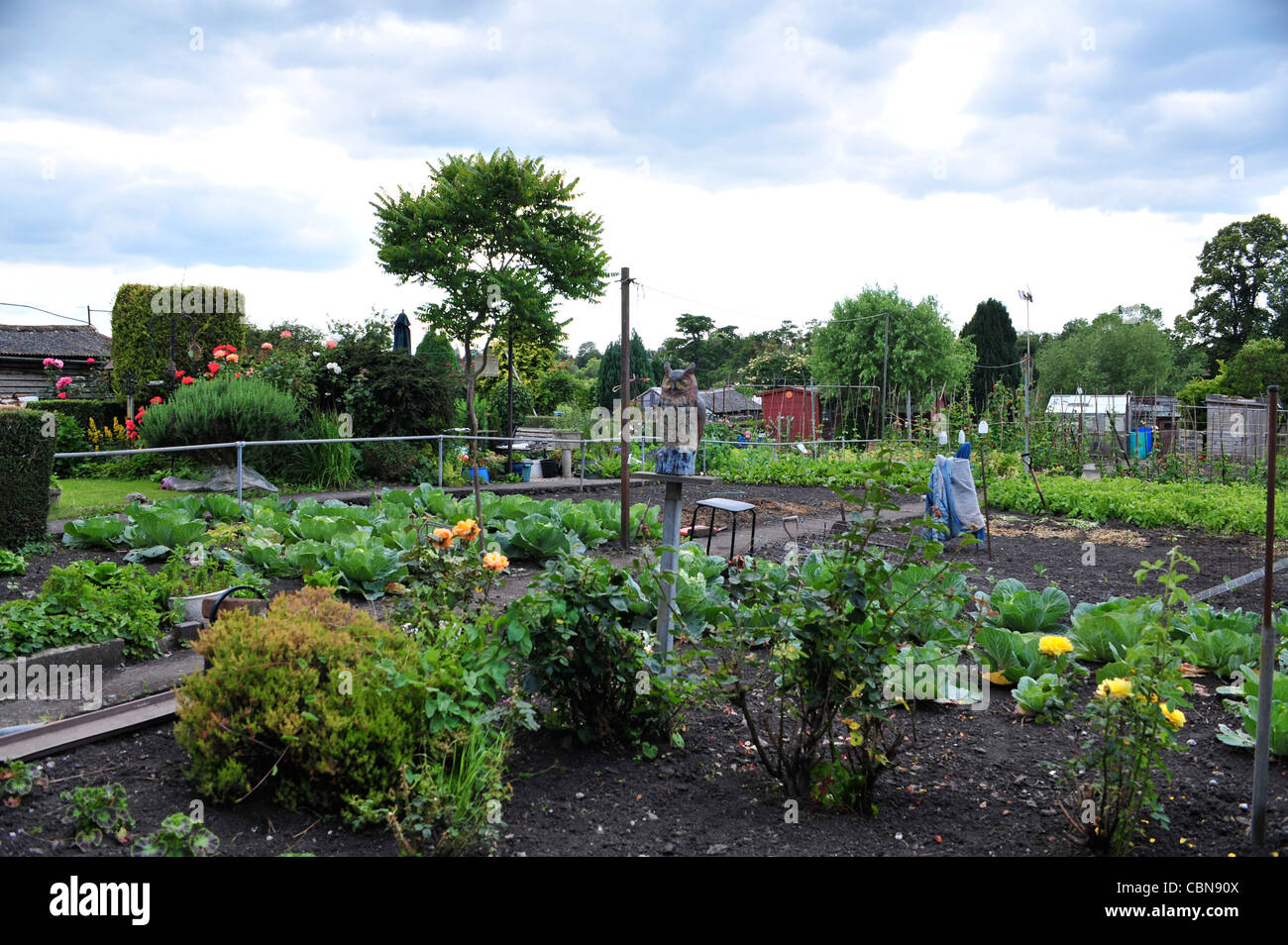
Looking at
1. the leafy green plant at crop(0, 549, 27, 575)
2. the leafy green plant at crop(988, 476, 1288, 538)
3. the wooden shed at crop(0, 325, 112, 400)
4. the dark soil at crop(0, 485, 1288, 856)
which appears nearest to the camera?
the dark soil at crop(0, 485, 1288, 856)

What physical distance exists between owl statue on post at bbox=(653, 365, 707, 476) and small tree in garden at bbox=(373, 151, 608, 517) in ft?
31.8

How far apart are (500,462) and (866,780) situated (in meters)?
11.1

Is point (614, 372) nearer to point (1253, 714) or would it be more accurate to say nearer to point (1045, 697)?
point (1045, 697)

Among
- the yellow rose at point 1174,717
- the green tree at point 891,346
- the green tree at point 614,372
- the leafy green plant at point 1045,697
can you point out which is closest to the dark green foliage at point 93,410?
the green tree at point 614,372

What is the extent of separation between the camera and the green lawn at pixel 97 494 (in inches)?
305

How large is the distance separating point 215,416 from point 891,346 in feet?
76.5

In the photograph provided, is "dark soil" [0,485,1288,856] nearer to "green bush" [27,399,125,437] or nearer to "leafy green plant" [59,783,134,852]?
"leafy green plant" [59,783,134,852]

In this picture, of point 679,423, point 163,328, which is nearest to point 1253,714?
point 679,423

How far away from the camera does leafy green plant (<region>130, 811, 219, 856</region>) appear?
83.0 inches

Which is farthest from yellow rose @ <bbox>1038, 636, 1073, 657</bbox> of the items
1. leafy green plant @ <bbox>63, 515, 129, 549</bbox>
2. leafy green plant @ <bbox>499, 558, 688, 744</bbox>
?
leafy green plant @ <bbox>63, 515, 129, 549</bbox>

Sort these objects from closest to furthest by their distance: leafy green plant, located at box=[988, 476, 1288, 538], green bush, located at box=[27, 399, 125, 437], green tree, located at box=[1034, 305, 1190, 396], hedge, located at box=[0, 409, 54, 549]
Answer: hedge, located at box=[0, 409, 54, 549] → leafy green plant, located at box=[988, 476, 1288, 538] → green bush, located at box=[27, 399, 125, 437] → green tree, located at box=[1034, 305, 1190, 396]

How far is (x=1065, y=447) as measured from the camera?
14406 millimetres
